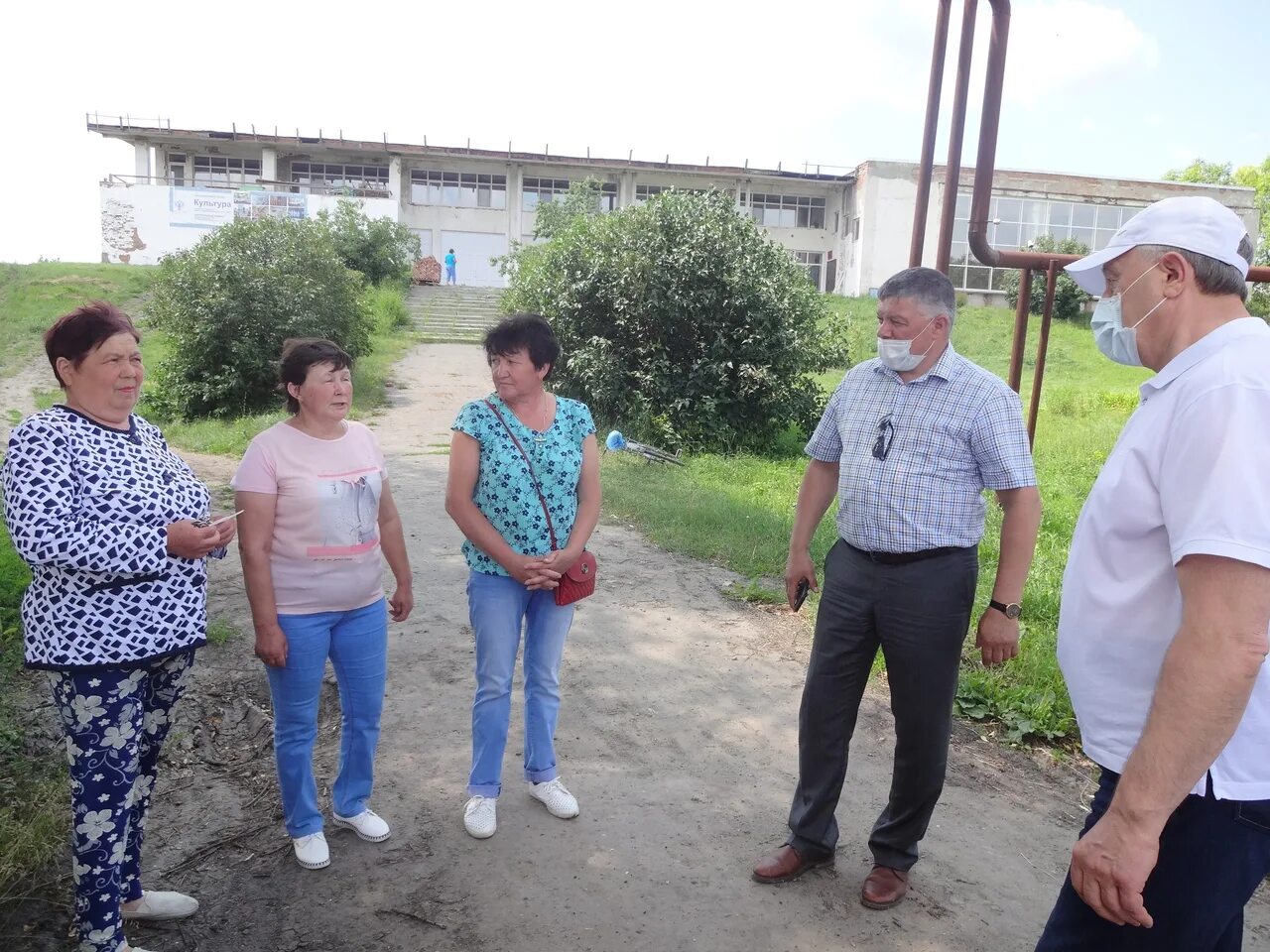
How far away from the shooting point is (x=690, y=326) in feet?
43.1

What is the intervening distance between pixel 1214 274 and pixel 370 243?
34.8 meters

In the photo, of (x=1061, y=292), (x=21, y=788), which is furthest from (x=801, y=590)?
(x=1061, y=292)

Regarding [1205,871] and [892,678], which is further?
[892,678]

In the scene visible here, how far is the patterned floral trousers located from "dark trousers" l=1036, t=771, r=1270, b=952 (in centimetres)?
257

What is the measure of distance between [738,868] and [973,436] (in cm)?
175

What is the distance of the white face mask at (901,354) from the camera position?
3105 mm

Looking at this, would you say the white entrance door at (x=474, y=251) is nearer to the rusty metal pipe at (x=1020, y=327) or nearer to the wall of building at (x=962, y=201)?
the wall of building at (x=962, y=201)

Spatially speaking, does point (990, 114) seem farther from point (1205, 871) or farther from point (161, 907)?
point (161, 907)

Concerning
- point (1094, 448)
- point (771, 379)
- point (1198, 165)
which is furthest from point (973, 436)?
point (1198, 165)

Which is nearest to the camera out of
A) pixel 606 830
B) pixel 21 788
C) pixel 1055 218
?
pixel 21 788

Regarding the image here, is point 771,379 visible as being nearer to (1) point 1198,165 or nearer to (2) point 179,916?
(2) point 179,916

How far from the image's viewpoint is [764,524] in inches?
331

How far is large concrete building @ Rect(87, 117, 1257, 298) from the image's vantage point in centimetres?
4188

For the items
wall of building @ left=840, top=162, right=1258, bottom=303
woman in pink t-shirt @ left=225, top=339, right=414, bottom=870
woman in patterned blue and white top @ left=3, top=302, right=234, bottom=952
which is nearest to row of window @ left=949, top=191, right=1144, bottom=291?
wall of building @ left=840, top=162, right=1258, bottom=303
